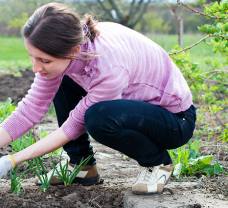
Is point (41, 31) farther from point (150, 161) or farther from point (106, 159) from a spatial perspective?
point (106, 159)

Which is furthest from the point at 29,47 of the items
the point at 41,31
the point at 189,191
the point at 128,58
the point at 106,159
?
the point at 106,159

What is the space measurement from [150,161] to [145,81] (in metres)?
0.43

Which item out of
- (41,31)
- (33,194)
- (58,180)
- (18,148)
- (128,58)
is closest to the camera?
(41,31)

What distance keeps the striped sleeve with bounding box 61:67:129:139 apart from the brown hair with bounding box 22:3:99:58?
0.20 metres

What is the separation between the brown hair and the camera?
114 inches

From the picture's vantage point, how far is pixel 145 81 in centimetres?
320

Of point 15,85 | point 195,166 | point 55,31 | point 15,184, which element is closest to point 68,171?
point 15,184

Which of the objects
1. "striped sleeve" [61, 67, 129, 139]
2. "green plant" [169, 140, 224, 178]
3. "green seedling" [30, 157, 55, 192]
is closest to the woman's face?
"striped sleeve" [61, 67, 129, 139]

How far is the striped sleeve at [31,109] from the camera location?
10.9ft

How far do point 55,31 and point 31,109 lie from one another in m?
0.60

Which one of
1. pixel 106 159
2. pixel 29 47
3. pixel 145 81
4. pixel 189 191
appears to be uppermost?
pixel 29 47

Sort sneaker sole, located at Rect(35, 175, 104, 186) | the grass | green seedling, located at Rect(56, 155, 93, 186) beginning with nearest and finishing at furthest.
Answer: green seedling, located at Rect(56, 155, 93, 186), sneaker sole, located at Rect(35, 175, 104, 186), the grass

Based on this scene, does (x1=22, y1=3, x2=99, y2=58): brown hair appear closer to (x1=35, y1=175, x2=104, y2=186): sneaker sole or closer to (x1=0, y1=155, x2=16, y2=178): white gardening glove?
(x1=0, y1=155, x2=16, y2=178): white gardening glove

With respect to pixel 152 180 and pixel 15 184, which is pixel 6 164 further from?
pixel 152 180
